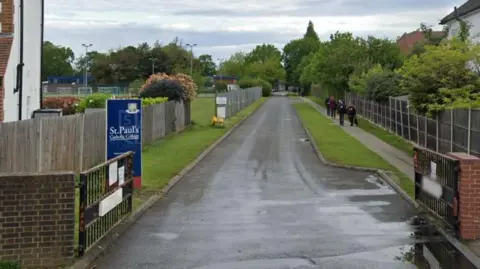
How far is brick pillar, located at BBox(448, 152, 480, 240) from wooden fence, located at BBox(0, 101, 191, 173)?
30.6ft

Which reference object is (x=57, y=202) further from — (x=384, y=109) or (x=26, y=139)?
(x=384, y=109)

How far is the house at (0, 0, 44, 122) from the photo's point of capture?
856 inches

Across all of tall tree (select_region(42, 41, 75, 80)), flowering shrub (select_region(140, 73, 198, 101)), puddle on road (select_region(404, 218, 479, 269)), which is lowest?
puddle on road (select_region(404, 218, 479, 269))

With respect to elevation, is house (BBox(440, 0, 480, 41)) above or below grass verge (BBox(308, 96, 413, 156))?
above

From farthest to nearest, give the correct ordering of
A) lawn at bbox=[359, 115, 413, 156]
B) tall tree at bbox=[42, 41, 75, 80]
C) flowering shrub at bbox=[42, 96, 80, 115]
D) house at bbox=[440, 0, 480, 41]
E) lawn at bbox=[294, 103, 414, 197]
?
tall tree at bbox=[42, 41, 75, 80] → house at bbox=[440, 0, 480, 41] → flowering shrub at bbox=[42, 96, 80, 115] → lawn at bbox=[359, 115, 413, 156] → lawn at bbox=[294, 103, 414, 197]

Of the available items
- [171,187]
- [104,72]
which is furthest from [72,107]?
[104,72]

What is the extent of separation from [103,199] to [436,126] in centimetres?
1636

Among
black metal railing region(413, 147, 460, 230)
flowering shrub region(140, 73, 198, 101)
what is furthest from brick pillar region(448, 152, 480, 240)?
flowering shrub region(140, 73, 198, 101)

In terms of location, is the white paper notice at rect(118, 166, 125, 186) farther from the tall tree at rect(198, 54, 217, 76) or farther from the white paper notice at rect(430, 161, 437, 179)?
the tall tree at rect(198, 54, 217, 76)

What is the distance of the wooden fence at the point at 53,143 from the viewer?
46.4 ft

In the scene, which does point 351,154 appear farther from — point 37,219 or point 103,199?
point 37,219

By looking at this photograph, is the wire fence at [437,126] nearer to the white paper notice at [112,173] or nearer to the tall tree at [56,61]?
the white paper notice at [112,173]

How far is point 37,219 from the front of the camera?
26.1 feet

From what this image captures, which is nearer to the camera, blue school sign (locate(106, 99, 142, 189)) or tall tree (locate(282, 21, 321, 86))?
blue school sign (locate(106, 99, 142, 189))
